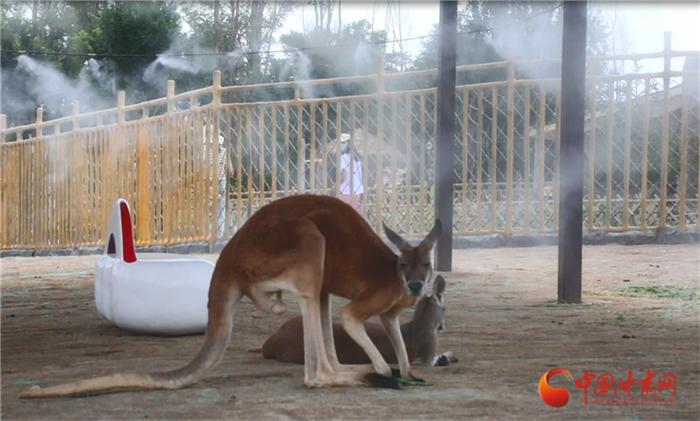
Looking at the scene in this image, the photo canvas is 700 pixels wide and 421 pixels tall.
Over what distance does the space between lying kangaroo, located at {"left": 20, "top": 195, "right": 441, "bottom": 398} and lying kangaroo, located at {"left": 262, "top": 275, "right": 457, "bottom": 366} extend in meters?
0.37

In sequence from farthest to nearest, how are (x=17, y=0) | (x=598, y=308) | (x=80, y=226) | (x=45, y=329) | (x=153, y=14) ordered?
1. (x=17, y=0)
2. (x=153, y=14)
3. (x=80, y=226)
4. (x=598, y=308)
5. (x=45, y=329)

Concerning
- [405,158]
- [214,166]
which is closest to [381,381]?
[405,158]

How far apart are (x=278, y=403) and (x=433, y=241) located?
754 mm

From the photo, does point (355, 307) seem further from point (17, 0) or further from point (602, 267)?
point (17, 0)

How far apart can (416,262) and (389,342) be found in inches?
33.2

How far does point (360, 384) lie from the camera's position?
3646mm

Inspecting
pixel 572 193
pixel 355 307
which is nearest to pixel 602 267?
pixel 572 193

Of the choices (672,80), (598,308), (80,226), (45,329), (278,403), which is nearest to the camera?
(278,403)

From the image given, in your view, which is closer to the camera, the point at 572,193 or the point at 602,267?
the point at 572,193

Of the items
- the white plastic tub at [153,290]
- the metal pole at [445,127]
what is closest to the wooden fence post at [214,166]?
the metal pole at [445,127]

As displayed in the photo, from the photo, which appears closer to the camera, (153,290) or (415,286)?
(415,286)

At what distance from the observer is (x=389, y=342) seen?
425 centimetres

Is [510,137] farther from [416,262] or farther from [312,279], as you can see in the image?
[312,279]

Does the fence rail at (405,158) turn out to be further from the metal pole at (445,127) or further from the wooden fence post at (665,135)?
the metal pole at (445,127)
